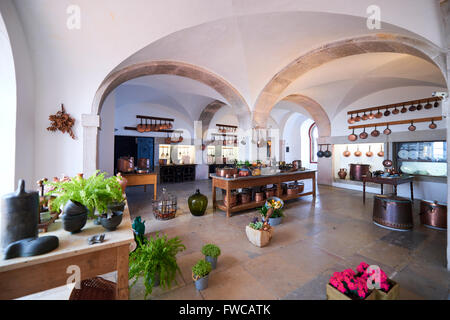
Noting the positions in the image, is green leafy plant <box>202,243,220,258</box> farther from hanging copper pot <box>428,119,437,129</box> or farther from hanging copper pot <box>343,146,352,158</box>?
hanging copper pot <box>343,146,352,158</box>

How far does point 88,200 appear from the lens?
4.69 ft

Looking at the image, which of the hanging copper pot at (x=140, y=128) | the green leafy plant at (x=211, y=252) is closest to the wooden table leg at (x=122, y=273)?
the green leafy plant at (x=211, y=252)

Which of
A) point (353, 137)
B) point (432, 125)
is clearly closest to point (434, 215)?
point (432, 125)

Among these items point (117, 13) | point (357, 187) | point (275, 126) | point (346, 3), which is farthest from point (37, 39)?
point (275, 126)

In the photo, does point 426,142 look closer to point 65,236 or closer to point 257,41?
point 257,41

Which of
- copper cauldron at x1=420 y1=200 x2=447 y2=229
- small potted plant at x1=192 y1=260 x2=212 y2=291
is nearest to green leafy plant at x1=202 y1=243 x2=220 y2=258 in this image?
small potted plant at x1=192 y1=260 x2=212 y2=291

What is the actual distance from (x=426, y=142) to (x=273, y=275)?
732 cm

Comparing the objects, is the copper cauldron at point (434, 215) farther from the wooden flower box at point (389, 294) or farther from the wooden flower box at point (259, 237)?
the wooden flower box at point (259, 237)

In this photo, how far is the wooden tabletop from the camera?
3.22ft

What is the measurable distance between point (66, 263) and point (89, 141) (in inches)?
117

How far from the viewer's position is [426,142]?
5.87 metres

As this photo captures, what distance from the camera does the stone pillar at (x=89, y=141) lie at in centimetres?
339

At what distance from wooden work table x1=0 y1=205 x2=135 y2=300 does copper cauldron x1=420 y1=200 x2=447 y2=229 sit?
539 centimetres

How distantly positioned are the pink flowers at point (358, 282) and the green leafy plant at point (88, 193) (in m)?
2.09
